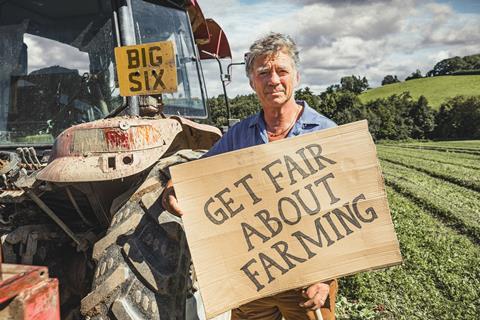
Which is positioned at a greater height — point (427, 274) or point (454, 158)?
point (427, 274)

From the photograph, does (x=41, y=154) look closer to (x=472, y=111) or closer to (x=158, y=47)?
(x=158, y=47)

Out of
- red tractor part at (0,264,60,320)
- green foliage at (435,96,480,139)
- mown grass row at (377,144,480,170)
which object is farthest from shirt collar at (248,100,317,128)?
green foliage at (435,96,480,139)

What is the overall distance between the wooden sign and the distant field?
65250mm

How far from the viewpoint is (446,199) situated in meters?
10.1

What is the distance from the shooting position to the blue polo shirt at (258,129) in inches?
91.5

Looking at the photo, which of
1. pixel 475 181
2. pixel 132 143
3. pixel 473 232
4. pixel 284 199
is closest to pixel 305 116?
pixel 284 199

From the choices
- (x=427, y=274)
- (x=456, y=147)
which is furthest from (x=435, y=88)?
(x=427, y=274)

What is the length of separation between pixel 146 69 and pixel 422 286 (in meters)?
3.53

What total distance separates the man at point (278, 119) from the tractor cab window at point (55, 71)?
96 centimetres

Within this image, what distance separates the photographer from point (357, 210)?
6.63 feet

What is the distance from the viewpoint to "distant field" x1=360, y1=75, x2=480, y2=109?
224ft

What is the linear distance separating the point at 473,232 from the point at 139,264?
20.8 ft

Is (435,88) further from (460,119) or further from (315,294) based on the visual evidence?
(315,294)

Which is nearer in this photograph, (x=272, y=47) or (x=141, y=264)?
(x=141, y=264)
